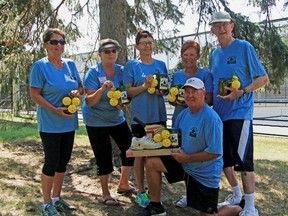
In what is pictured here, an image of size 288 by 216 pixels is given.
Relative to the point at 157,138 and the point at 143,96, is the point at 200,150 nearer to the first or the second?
the point at 157,138

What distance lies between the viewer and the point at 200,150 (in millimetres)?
3330

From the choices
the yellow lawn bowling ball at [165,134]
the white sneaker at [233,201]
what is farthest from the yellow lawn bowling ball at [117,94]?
the white sneaker at [233,201]

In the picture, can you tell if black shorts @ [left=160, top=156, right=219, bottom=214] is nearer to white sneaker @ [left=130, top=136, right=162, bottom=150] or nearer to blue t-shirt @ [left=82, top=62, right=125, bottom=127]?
white sneaker @ [left=130, top=136, right=162, bottom=150]

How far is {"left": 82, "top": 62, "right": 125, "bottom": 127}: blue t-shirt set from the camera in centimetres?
394

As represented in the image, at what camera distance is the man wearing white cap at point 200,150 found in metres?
3.25

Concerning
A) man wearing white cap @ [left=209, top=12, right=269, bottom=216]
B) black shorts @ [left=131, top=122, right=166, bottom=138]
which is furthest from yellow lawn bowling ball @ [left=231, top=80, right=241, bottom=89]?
black shorts @ [left=131, top=122, right=166, bottom=138]

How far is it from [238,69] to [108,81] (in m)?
1.28

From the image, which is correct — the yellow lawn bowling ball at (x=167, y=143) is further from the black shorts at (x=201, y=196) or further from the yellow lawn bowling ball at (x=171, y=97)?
the yellow lawn bowling ball at (x=171, y=97)

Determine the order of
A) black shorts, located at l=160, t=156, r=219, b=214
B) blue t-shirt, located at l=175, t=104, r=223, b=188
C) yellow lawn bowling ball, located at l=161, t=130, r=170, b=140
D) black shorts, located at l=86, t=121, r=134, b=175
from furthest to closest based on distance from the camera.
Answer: black shorts, located at l=86, t=121, r=134, b=175, yellow lawn bowling ball, located at l=161, t=130, r=170, b=140, black shorts, located at l=160, t=156, r=219, b=214, blue t-shirt, located at l=175, t=104, r=223, b=188

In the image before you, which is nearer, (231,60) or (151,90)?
(231,60)

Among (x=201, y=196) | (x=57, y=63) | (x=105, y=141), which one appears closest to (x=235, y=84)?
(x=201, y=196)

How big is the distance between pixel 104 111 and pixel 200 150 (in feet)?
3.85

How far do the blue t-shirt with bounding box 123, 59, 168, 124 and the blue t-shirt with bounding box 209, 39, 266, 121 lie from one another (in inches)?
24.5

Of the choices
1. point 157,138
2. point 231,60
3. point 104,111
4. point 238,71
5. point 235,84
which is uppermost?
point 231,60
